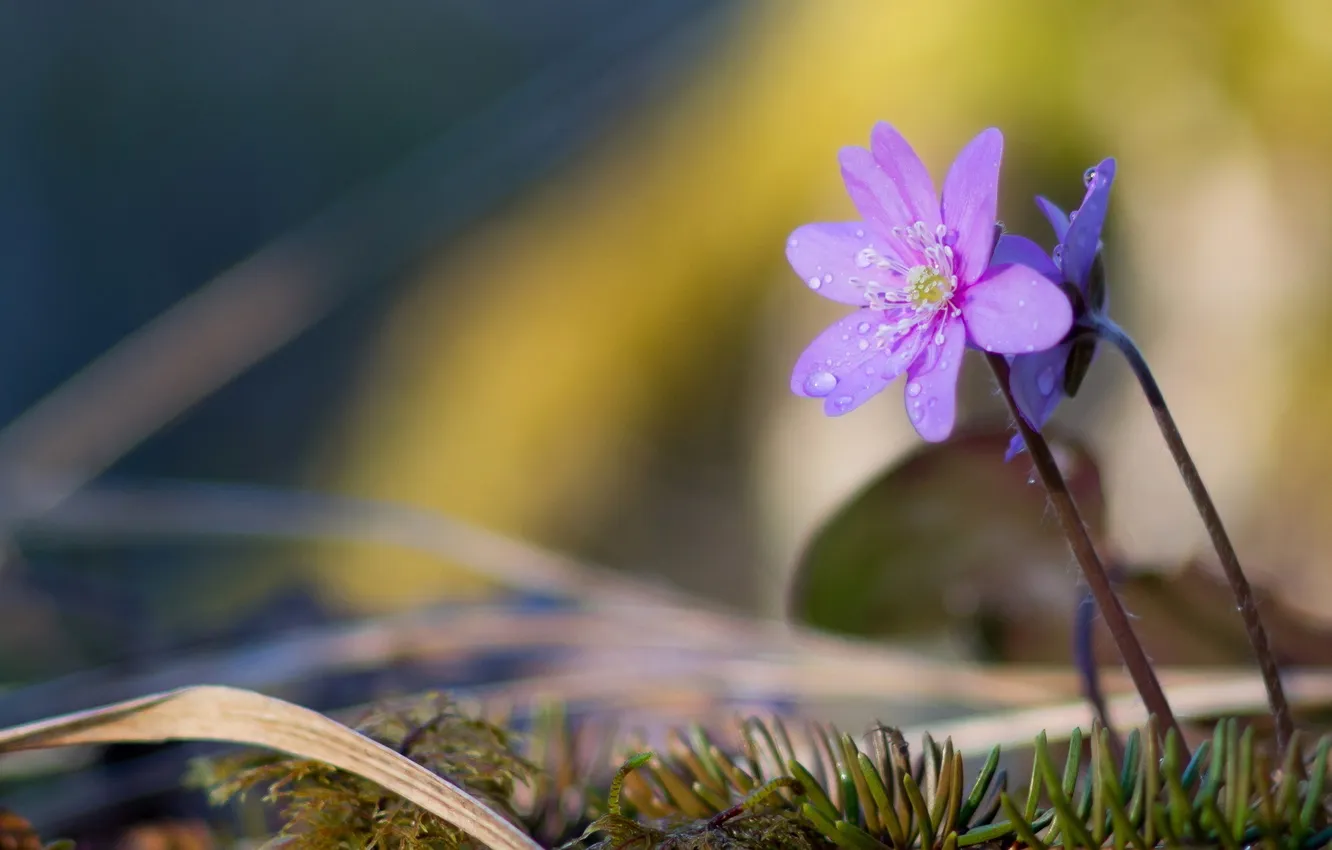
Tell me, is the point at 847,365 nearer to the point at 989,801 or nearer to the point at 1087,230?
the point at 1087,230

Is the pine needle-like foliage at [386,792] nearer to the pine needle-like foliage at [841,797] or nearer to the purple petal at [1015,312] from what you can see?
the pine needle-like foliage at [841,797]

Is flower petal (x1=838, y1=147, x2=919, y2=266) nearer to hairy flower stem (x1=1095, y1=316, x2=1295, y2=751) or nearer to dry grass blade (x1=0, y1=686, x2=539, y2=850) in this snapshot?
hairy flower stem (x1=1095, y1=316, x2=1295, y2=751)

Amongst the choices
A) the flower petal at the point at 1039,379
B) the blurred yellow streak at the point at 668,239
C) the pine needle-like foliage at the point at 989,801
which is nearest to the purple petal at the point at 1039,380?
the flower petal at the point at 1039,379

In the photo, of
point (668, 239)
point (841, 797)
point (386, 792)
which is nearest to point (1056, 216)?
point (841, 797)

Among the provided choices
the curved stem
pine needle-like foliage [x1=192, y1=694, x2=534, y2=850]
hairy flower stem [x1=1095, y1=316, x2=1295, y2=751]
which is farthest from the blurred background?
pine needle-like foliage [x1=192, y1=694, x2=534, y2=850]

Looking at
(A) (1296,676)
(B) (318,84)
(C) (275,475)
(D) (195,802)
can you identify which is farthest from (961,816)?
(B) (318,84)

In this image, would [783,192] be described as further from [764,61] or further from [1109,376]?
[1109,376]
